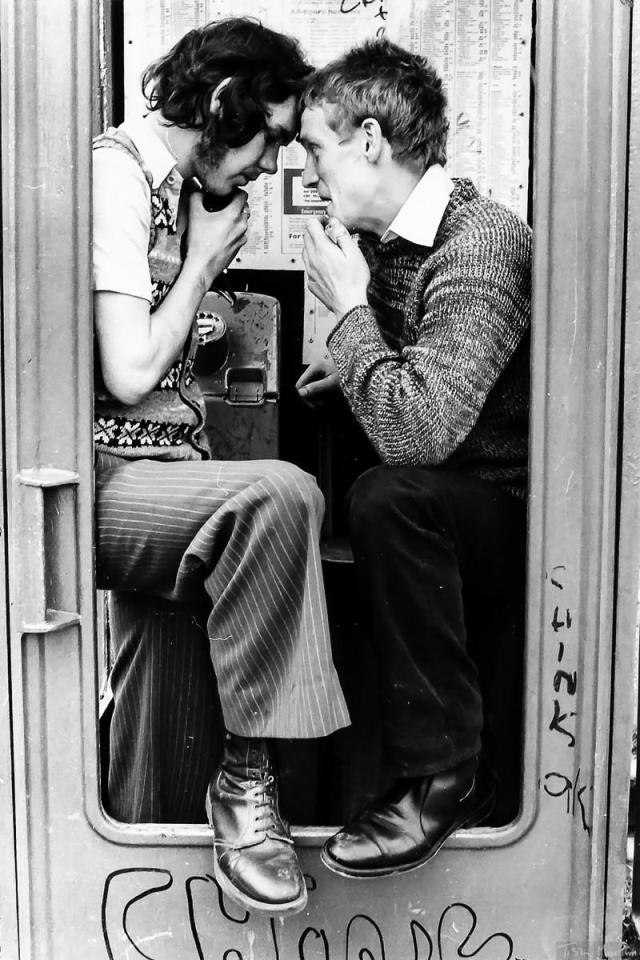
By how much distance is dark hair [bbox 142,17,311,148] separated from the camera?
218cm

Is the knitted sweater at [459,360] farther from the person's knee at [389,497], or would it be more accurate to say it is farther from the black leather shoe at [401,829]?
the black leather shoe at [401,829]

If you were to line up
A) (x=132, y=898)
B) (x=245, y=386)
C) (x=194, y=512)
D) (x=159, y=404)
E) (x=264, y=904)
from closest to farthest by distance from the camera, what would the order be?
(x=264, y=904)
(x=194, y=512)
(x=132, y=898)
(x=159, y=404)
(x=245, y=386)

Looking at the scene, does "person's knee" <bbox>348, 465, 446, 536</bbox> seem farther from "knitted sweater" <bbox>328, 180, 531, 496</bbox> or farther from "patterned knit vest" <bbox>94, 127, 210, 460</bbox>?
"patterned knit vest" <bbox>94, 127, 210, 460</bbox>

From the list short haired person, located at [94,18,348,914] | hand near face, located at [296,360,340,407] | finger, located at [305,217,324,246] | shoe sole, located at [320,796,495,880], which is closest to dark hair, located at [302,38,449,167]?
short haired person, located at [94,18,348,914]

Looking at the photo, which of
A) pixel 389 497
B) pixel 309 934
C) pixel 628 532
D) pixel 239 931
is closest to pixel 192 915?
pixel 239 931

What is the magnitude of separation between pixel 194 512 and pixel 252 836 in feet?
1.95

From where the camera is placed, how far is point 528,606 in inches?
76.4

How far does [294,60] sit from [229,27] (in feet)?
0.50

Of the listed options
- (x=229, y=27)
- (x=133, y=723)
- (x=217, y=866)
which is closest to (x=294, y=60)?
(x=229, y=27)

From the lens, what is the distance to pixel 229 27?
2.20 meters

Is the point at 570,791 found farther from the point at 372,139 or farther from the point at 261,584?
the point at 372,139

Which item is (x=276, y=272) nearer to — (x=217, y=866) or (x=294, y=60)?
(x=294, y=60)

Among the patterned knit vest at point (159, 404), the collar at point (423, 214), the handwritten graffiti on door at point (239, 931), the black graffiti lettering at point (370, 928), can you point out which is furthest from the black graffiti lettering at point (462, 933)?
the collar at point (423, 214)

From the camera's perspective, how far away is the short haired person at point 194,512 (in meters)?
1.83
